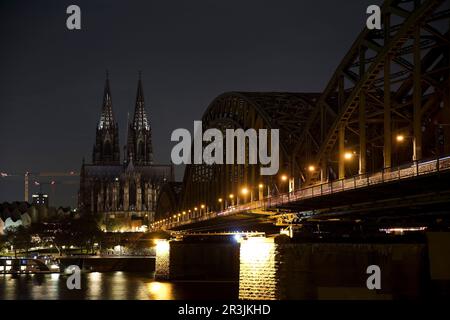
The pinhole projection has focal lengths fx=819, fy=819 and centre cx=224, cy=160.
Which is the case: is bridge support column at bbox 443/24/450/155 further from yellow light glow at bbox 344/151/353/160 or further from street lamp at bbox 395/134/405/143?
yellow light glow at bbox 344/151/353/160

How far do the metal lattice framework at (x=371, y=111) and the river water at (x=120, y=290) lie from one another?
42.2 ft

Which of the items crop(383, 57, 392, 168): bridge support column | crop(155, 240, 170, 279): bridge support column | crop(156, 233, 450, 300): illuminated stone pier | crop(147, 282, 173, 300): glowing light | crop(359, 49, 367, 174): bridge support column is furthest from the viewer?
crop(155, 240, 170, 279): bridge support column

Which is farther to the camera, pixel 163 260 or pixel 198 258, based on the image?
pixel 163 260

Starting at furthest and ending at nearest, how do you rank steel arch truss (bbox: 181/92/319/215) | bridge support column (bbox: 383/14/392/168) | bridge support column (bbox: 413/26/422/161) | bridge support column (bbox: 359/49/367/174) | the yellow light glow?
Answer: 1. steel arch truss (bbox: 181/92/319/215)
2. the yellow light glow
3. bridge support column (bbox: 359/49/367/174)
4. bridge support column (bbox: 383/14/392/168)
5. bridge support column (bbox: 413/26/422/161)

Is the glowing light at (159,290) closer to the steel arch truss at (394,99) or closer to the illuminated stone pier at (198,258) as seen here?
the illuminated stone pier at (198,258)

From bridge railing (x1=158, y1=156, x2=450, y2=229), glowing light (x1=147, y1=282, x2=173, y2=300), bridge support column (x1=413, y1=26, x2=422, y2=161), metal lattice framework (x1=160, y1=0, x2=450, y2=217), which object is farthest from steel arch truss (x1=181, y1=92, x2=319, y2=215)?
bridge support column (x1=413, y1=26, x2=422, y2=161)

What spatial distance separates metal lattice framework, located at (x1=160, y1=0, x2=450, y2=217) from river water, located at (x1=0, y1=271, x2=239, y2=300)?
42.2ft

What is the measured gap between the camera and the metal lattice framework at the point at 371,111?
47719 millimetres

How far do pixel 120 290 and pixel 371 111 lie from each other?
40.7 metres

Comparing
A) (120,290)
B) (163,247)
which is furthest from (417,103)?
(163,247)

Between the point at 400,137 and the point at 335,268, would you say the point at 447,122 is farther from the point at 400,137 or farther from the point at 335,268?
the point at 335,268

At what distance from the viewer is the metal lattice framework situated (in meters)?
47.7

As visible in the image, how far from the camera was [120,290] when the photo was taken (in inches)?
3654

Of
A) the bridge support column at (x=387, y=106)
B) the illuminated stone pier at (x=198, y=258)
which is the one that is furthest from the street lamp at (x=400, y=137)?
the illuminated stone pier at (x=198, y=258)
